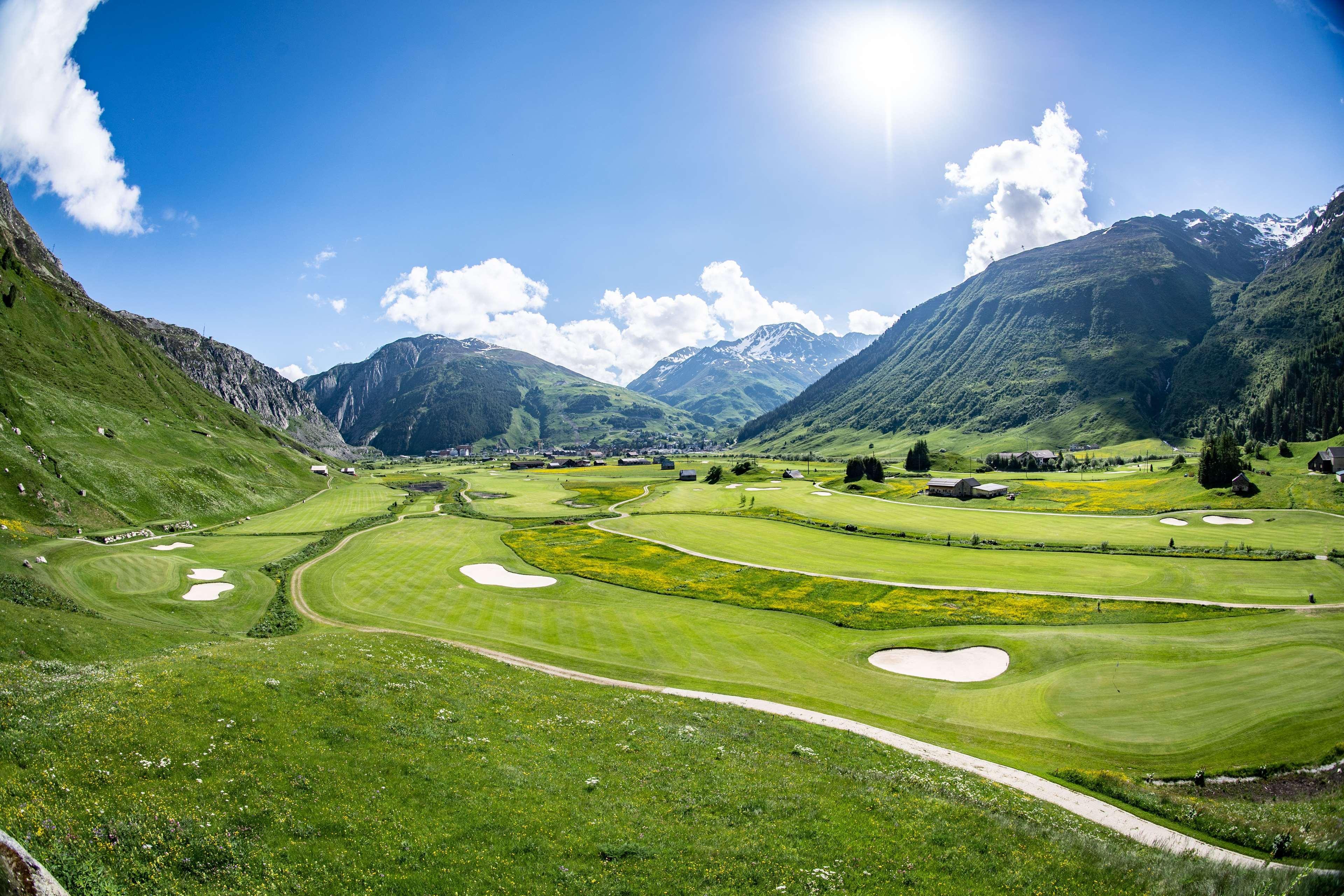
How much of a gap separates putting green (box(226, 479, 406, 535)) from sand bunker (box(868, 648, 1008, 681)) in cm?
7627

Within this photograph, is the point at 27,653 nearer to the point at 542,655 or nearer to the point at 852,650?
the point at 542,655

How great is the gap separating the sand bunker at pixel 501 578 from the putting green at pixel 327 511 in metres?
35.6

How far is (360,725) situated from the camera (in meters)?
17.5

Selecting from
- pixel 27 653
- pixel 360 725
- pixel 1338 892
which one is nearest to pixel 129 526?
pixel 27 653

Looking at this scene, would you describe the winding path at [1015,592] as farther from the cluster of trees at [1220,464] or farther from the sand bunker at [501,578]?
the cluster of trees at [1220,464]

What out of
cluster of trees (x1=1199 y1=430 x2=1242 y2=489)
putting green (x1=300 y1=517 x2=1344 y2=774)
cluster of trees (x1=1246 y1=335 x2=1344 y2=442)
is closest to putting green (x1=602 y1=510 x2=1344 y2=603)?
putting green (x1=300 y1=517 x2=1344 y2=774)

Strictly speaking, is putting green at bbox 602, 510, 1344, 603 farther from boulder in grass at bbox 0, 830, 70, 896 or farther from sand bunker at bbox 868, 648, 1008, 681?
boulder in grass at bbox 0, 830, 70, 896

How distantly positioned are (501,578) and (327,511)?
62.5m

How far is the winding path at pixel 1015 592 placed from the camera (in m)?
40.1

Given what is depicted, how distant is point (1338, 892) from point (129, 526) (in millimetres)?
95592

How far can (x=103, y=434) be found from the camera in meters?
90.5

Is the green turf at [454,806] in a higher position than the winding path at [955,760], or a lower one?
higher

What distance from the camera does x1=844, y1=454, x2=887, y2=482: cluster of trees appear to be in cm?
13325

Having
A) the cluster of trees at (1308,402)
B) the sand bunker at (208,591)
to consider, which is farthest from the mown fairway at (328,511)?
the cluster of trees at (1308,402)
